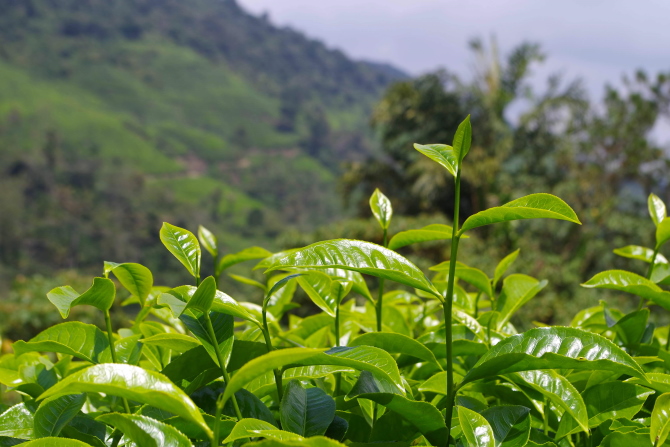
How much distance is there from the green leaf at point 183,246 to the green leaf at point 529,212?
0.90 feet

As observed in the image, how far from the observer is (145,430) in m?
0.42

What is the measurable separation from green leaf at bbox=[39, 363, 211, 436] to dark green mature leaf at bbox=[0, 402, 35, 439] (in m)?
0.21

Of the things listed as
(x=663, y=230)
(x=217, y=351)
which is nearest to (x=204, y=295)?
(x=217, y=351)

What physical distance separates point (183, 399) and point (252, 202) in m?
48.3

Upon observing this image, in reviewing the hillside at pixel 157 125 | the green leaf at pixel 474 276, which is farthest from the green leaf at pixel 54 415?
the hillside at pixel 157 125

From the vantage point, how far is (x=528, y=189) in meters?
10.8

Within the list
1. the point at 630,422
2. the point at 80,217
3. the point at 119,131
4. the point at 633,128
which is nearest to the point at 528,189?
the point at 633,128

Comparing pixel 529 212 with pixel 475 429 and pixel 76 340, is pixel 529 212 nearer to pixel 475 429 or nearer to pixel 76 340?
pixel 475 429

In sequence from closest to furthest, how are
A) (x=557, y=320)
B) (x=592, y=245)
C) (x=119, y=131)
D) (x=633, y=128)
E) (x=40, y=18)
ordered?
(x=557, y=320)
(x=592, y=245)
(x=633, y=128)
(x=119, y=131)
(x=40, y=18)

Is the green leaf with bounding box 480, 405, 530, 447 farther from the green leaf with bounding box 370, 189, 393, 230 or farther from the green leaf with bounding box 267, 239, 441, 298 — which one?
the green leaf with bounding box 370, 189, 393, 230

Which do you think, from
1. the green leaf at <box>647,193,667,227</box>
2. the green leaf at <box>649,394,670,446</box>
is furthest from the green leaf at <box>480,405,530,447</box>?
the green leaf at <box>647,193,667,227</box>

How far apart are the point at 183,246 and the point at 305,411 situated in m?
0.21

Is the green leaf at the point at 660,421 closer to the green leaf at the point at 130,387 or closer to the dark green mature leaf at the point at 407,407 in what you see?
the dark green mature leaf at the point at 407,407

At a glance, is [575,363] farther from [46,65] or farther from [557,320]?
[46,65]
